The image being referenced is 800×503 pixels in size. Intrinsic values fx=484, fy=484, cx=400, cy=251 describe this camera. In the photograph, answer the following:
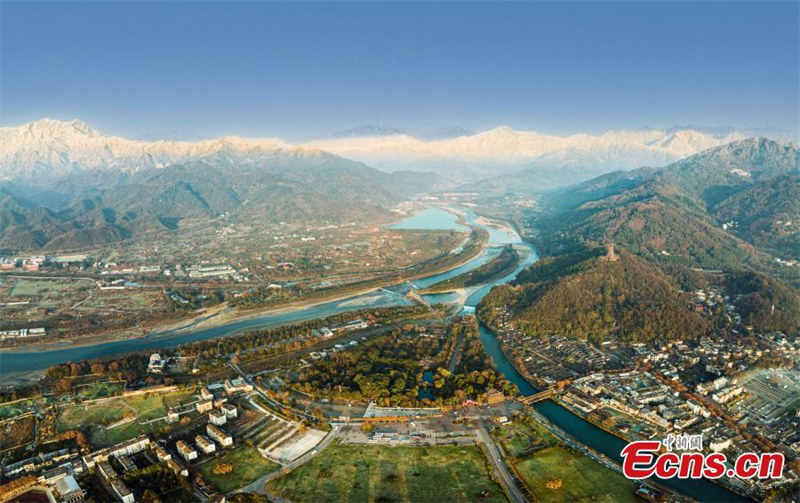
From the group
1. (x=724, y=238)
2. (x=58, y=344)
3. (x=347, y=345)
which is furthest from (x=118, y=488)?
(x=724, y=238)

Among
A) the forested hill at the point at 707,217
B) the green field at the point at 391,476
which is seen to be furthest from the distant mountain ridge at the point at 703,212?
the green field at the point at 391,476

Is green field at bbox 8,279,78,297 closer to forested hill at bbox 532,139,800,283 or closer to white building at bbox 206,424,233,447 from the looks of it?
white building at bbox 206,424,233,447

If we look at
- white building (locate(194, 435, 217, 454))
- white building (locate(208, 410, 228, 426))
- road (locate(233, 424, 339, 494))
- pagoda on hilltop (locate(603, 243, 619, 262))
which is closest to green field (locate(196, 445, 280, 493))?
road (locate(233, 424, 339, 494))

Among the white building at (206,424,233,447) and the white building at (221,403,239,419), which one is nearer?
the white building at (206,424,233,447)

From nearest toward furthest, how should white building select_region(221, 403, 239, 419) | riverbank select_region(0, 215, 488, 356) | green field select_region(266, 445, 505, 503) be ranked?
green field select_region(266, 445, 505, 503) → white building select_region(221, 403, 239, 419) → riverbank select_region(0, 215, 488, 356)

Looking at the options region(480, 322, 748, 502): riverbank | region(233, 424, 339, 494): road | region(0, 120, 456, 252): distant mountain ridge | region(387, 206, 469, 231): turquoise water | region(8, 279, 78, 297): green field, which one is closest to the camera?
region(233, 424, 339, 494): road

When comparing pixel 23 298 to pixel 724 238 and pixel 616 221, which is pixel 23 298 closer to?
pixel 616 221
